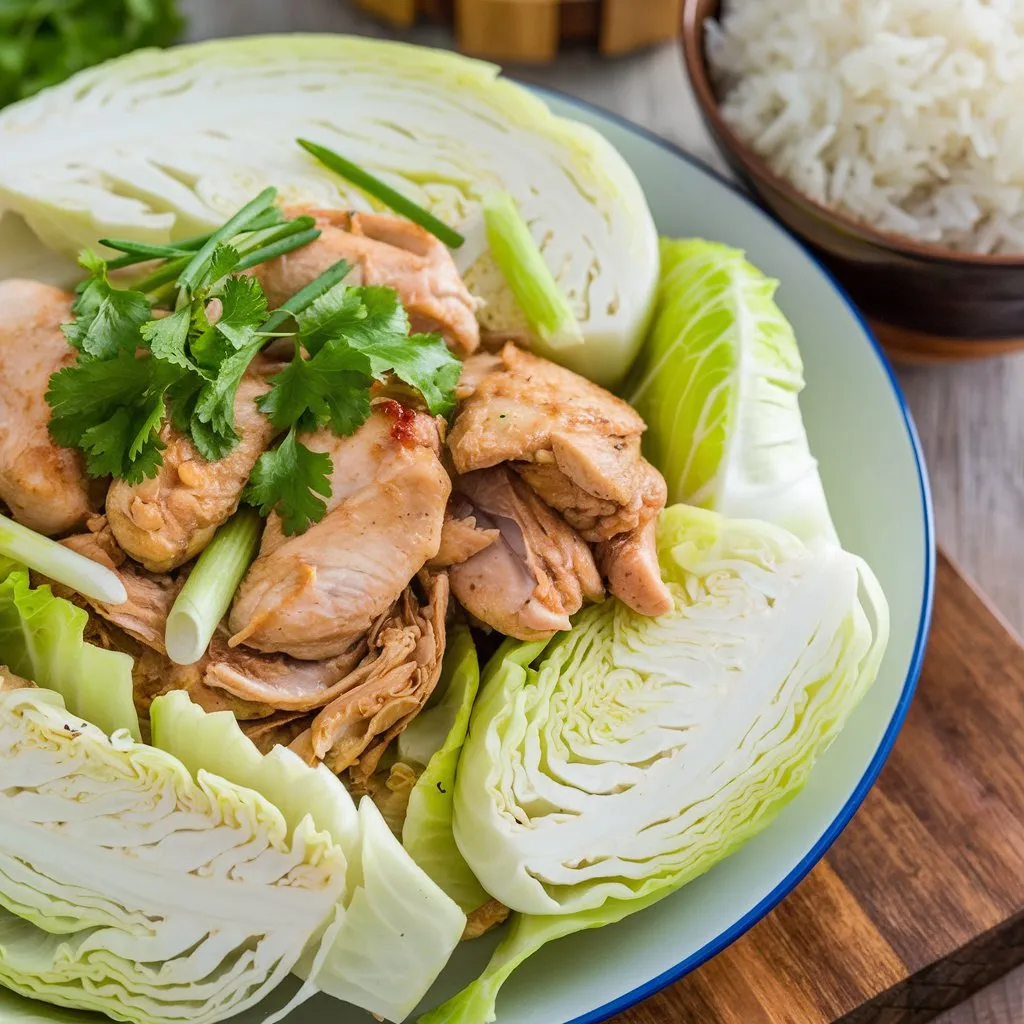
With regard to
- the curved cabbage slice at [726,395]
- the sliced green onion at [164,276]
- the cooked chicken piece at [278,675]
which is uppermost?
the sliced green onion at [164,276]

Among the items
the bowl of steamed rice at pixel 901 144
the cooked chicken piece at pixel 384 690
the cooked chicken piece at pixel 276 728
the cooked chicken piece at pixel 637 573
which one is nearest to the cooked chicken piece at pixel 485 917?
the cooked chicken piece at pixel 384 690

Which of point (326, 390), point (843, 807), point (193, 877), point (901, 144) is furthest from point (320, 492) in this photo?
point (901, 144)

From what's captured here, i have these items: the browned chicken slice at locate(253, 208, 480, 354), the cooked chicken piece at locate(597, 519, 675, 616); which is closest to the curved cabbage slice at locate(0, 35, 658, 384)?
the browned chicken slice at locate(253, 208, 480, 354)

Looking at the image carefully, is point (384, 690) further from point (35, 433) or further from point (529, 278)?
point (529, 278)

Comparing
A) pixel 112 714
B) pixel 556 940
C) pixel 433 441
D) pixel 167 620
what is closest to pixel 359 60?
pixel 433 441

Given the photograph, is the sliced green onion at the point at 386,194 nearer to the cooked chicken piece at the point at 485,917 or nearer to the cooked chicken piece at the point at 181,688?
the cooked chicken piece at the point at 181,688

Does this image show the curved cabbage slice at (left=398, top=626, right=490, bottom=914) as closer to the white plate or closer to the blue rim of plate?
the white plate

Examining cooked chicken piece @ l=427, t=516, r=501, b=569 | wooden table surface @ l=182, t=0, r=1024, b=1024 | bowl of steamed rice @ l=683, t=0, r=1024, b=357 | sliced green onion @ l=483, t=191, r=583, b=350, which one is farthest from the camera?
wooden table surface @ l=182, t=0, r=1024, b=1024
